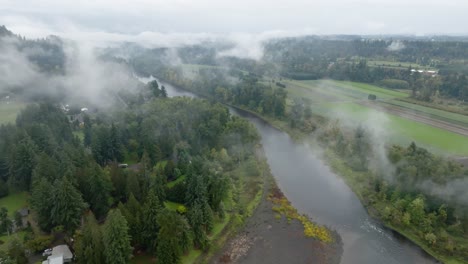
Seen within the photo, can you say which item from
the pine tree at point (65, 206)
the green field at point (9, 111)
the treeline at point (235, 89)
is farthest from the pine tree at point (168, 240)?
the green field at point (9, 111)

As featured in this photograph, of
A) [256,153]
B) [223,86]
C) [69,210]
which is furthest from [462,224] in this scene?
[223,86]

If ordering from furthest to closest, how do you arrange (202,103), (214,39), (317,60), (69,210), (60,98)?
1. (214,39)
2. (317,60)
3. (60,98)
4. (202,103)
5. (69,210)

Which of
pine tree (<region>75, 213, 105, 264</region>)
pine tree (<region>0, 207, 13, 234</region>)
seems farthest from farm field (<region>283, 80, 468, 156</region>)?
pine tree (<region>0, 207, 13, 234</region>)

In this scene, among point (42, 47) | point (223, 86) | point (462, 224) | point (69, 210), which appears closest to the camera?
point (69, 210)

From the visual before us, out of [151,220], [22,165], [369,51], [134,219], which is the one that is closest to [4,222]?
[22,165]

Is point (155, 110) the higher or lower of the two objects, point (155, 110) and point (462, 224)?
the higher

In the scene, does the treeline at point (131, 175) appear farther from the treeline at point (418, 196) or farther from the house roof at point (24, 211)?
the treeline at point (418, 196)

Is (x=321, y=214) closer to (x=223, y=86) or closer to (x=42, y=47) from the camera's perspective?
(x=223, y=86)
